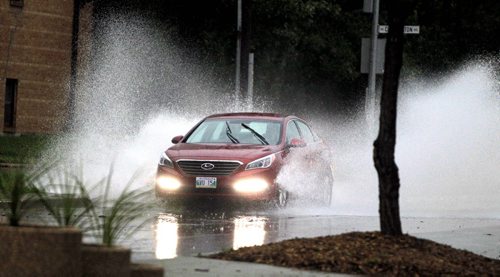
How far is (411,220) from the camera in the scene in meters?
19.0

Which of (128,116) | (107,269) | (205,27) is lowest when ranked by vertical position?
(107,269)

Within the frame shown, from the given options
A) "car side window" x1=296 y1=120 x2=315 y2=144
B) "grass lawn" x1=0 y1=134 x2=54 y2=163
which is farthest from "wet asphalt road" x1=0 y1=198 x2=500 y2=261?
"grass lawn" x1=0 y1=134 x2=54 y2=163

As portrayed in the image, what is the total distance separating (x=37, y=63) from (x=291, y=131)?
24.9 metres

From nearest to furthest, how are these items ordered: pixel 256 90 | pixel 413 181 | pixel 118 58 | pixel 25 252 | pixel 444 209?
pixel 25 252 < pixel 444 209 < pixel 413 181 < pixel 118 58 < pixel 256 90

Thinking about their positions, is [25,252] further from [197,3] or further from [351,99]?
[351,99]

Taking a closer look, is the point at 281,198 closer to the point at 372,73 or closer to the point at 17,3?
the point at 372,73

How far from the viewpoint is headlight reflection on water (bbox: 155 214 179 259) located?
12.9 meters

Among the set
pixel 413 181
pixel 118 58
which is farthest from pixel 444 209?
pixel 118 58

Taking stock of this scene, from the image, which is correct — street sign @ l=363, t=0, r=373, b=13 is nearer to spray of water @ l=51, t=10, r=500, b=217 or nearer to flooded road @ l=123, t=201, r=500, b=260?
spray of water @ l=51, t=10, r=500, b=217

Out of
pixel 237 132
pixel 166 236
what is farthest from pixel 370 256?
pixel 237 132

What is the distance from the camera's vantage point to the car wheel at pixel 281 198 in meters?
20.1

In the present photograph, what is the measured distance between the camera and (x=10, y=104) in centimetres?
4500

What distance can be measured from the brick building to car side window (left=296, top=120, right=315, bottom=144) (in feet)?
73.3

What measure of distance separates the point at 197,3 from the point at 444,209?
2151 cm
